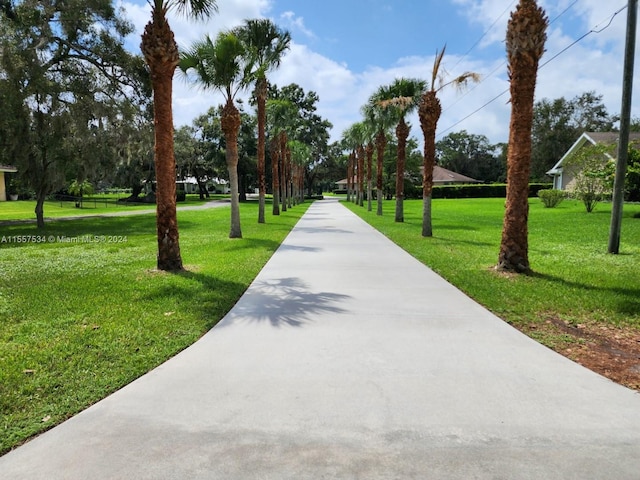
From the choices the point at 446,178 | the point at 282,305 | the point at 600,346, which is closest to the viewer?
the point at 600,346

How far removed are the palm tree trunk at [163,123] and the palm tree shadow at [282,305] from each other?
2469mm

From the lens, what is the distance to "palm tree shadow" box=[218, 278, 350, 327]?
5.64 m

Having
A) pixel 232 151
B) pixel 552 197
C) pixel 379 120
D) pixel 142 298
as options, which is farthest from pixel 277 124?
pixel 142 298

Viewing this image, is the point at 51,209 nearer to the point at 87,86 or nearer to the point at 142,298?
the point at 87,86

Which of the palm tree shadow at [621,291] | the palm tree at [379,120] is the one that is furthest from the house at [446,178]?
the palm tree shadow at [621,291]

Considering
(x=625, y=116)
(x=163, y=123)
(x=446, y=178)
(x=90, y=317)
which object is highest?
(x=446, y=178)

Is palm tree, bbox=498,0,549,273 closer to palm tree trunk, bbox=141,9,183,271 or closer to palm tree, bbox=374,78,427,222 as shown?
palm tree trunk, bbox=141,9,183,271

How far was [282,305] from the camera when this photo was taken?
632 cm

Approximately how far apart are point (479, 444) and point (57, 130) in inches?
826

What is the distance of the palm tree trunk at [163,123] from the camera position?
28.4 feet

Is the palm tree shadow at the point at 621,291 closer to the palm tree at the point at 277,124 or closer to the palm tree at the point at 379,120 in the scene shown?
the palm tree at the point at 379,120

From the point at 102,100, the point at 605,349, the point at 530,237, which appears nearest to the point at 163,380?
the point at 605,349

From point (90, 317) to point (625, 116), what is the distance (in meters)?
12.0

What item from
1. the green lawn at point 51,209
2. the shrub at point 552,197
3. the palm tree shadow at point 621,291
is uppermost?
the shrub at point 552,197
